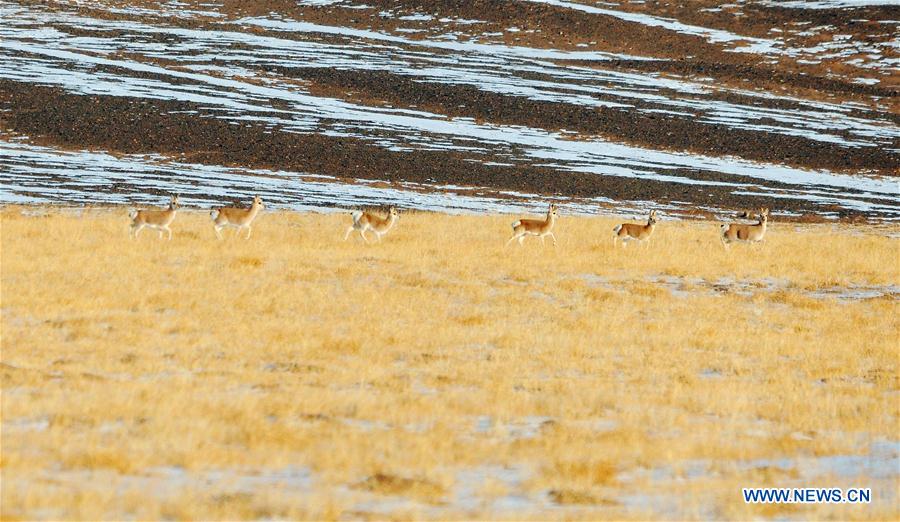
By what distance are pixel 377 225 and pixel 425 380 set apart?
14.0 meters

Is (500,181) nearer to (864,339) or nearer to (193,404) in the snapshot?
(864,339)

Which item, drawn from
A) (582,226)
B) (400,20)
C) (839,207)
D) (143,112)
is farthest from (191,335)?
(400,20)

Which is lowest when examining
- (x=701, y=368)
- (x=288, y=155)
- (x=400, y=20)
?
(x=701, y=368)

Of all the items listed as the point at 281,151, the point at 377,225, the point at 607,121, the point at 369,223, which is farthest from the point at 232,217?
the point at 607,121

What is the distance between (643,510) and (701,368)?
6724 mm

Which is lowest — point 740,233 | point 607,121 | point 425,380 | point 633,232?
point 425,380

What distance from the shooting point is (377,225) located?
28109mm

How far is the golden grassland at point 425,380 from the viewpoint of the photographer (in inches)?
389

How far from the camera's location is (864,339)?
18797mm

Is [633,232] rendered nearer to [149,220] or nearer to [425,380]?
[149,220]

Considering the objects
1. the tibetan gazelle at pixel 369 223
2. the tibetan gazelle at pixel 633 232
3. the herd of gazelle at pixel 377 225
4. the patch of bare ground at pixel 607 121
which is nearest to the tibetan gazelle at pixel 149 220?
the herd of gazelle at pixel 377 225

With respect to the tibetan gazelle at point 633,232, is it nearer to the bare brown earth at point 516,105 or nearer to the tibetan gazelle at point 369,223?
the tibetan gazelle at point 369,223

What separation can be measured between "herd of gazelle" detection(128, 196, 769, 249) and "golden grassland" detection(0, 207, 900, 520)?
528mm

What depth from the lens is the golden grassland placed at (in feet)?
32.4
